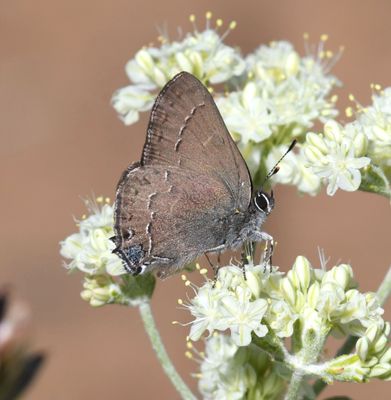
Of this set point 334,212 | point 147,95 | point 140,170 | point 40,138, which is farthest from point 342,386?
point 140,170

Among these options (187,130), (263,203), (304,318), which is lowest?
(304,318)

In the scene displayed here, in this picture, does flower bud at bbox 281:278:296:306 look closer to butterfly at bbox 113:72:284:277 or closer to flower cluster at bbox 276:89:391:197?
butterfly at bbox 113:72:284:277

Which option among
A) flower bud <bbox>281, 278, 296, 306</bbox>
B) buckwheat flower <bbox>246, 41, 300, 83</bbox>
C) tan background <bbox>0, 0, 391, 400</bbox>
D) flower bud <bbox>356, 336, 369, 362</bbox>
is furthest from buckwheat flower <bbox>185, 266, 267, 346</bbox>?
tan background <bbox>0, 0, 391, 400</bbox>

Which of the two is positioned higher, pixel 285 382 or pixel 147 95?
pixel 147 95

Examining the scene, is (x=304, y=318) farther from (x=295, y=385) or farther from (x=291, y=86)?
(x=291, y=86)

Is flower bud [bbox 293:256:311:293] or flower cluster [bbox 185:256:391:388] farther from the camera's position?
flower bud [bbox 293:256:311:293]

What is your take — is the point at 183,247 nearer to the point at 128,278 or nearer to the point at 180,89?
the point at 128,278

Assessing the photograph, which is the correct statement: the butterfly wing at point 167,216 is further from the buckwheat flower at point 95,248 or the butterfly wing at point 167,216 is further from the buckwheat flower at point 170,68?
the buckwheat flower at point 170,68

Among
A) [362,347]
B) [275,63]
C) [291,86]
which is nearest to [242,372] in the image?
[362,347]
